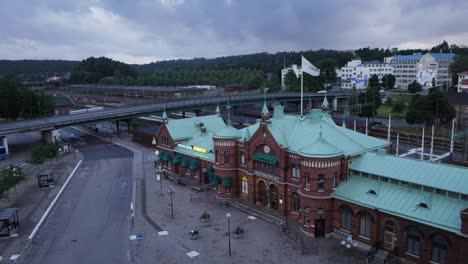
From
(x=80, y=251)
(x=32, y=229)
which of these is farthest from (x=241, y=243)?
(x=32, y=229)

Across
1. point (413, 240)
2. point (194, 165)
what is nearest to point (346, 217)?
point (413, 240)

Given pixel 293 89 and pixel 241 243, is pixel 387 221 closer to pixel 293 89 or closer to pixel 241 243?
pixel 241 243

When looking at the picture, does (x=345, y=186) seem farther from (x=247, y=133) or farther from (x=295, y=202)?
(x=247, y=133)

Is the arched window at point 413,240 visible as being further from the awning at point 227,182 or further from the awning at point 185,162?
the awning at point 185,162

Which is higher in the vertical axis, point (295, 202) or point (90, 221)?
point (295, 202)

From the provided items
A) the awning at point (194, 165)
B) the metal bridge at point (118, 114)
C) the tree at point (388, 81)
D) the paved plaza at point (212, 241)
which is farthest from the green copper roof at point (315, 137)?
the tree at point (388, 81)

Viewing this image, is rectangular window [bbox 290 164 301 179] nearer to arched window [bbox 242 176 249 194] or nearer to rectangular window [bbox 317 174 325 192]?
rectangular window [bbox 317 174 325 192]
